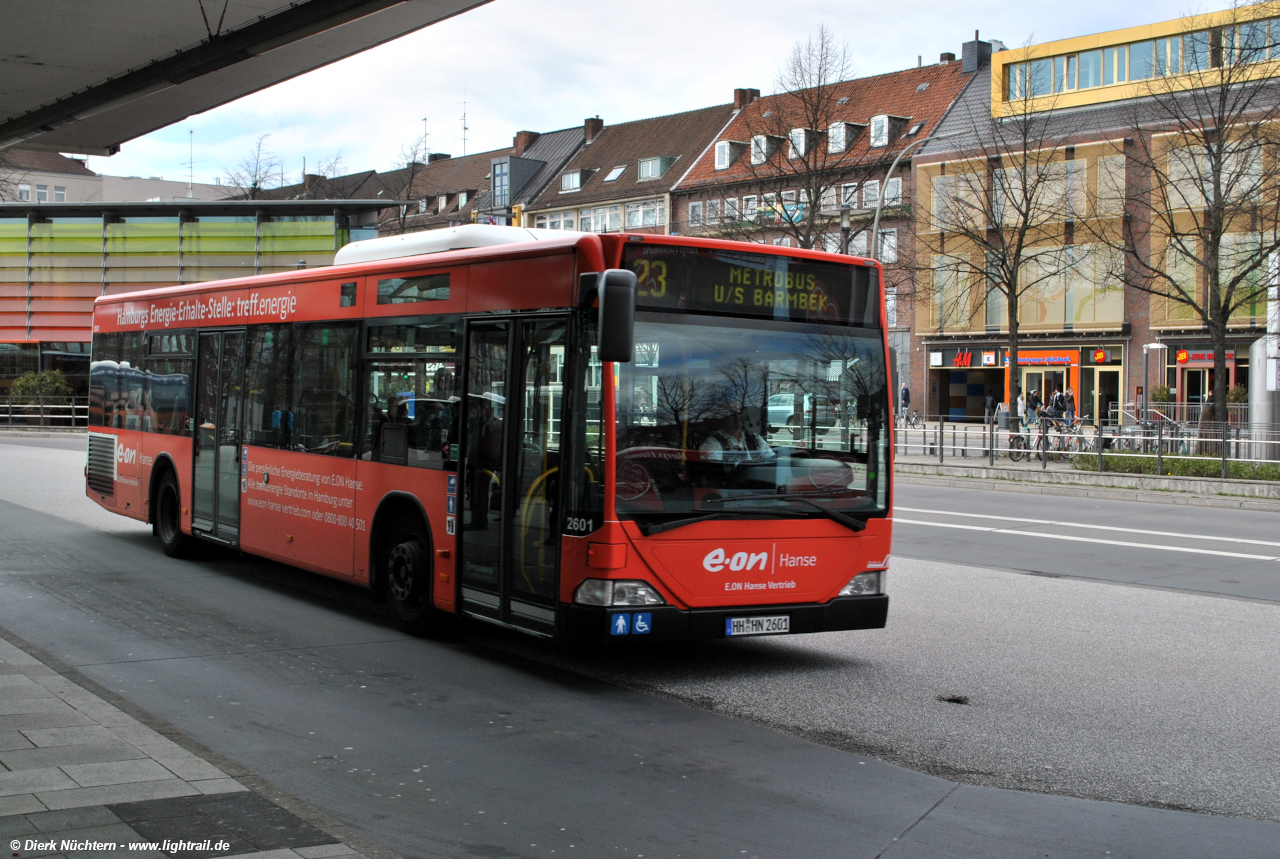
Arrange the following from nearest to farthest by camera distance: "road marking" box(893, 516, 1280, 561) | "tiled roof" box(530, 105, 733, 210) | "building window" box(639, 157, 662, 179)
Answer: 1. "road marking" box(893, 516, 1280, 561)
2. "tiled roof" box(530, 105, 733, 210)
3. "building window" box(639, 157, 662, 179)

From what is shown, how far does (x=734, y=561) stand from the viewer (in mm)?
7668

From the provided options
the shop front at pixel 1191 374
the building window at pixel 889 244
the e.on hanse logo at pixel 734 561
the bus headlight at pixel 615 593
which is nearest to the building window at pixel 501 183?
the building window at pixel 889 244

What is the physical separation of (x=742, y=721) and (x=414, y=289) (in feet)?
14.1

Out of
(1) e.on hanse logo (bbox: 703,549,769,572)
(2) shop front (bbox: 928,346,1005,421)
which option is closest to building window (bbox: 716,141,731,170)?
(2) shop front (bbox: 928,346,1005,421)

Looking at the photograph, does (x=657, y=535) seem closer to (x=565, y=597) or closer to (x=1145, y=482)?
(x=565, y=597)

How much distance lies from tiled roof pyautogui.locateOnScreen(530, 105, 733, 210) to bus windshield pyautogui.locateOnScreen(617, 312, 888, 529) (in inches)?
2414

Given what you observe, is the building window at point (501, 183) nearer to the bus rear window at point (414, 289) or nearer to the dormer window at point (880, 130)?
the dormer window at point (880, 130)

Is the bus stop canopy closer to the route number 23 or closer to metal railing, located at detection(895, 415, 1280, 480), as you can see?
the route number 23

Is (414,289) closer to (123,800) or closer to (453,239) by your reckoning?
(453,239)

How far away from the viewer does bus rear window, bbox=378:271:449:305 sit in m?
9.02

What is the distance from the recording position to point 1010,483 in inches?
1024

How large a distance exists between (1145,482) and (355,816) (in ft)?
71.7

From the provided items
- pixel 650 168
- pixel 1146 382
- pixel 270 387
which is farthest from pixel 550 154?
pixel 270 387

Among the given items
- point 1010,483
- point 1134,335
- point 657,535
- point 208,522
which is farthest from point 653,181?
point 657,535
